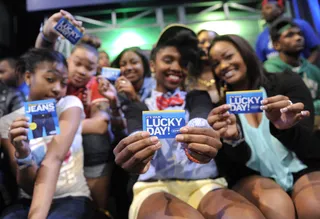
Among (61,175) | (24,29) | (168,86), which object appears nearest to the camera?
(61,175)

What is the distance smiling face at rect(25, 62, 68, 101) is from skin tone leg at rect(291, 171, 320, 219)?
1149mm

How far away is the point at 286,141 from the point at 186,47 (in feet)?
2.19

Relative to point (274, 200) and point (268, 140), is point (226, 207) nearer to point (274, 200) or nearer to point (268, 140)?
point (274, 200)

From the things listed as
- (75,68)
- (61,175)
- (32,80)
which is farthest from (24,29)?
(61,175)

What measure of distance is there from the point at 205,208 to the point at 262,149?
0.43 meters

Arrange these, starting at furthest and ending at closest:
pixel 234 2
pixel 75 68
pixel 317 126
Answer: pixel 234 2 < pixel 75 68 < pixel 317 126

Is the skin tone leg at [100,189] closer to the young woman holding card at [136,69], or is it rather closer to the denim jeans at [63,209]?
the denim jeans at [63,209]

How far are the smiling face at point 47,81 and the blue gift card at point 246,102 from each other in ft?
2.58

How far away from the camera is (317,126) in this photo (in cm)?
169

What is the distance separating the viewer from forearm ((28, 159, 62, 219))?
1214mm

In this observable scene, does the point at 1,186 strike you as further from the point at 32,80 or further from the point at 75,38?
the point at 75,38

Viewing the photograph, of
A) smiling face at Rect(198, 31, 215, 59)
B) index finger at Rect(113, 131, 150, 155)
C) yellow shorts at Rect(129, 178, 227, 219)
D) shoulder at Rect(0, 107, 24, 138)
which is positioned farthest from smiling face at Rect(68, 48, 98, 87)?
index finger at Rect(113, 131, 150, 155)

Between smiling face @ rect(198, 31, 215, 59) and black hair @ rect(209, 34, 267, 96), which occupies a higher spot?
smiling face @ rect(198, 31, 215, 59)

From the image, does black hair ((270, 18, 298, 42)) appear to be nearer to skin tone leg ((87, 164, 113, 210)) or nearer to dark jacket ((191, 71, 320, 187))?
dark jacket ((191, 71, 320, 187))
